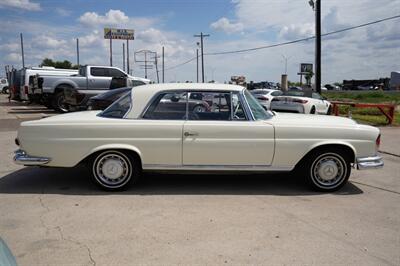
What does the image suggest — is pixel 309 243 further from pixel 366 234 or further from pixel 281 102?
pixel 281 102

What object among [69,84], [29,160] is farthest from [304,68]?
[29,160]

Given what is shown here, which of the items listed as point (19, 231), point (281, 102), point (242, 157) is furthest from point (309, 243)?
point (281, 102)

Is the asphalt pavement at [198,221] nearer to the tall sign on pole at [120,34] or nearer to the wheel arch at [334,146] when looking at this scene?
the wheel arch at [334,146]

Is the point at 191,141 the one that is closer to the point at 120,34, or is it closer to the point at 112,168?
the point at 112,168

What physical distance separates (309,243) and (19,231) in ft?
9.71

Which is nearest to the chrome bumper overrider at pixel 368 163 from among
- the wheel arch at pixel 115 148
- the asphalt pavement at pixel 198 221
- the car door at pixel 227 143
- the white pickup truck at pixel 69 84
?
the asphalt pavement at pixel 198 221

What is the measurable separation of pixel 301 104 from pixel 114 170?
36.6ft

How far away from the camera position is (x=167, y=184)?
578 centimetres

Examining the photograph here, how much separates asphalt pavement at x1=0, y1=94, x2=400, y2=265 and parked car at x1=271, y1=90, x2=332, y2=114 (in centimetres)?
768

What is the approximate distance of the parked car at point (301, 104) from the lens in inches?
545

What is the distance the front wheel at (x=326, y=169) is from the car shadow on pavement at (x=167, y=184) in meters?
0.14

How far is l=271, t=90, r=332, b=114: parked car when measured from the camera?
1384 centimetres

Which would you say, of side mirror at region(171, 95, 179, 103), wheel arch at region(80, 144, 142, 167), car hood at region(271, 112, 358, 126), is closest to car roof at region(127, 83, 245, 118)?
side mirror at region(171, 95, 179, 103)

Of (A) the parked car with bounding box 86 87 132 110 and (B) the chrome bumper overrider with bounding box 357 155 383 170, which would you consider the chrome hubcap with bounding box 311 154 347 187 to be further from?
(A) the parked car with bounding box 86 87 132 110
